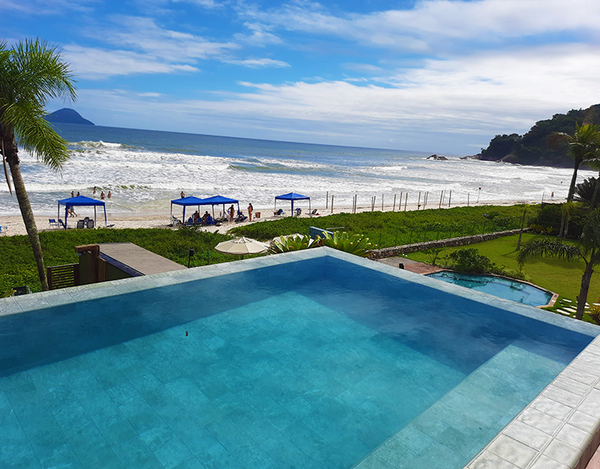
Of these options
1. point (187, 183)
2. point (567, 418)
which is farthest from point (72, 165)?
point (567, 418)

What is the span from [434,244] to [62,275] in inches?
534

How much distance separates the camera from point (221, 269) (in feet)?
23.8

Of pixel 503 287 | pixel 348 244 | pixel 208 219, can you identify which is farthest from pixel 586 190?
pixel 208 219

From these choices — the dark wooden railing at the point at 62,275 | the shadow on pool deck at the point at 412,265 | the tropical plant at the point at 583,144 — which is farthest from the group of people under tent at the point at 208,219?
the tropical plant at the point at 583,144

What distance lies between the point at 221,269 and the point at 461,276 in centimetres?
925

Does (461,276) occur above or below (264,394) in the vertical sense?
below

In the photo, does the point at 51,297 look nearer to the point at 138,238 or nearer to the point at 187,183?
the point at 138,238

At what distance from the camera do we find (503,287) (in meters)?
12.4

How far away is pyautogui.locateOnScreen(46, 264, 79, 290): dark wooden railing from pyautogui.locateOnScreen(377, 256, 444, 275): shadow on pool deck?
9148 millimetres

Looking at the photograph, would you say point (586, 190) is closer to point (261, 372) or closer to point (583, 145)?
point (583, 145)

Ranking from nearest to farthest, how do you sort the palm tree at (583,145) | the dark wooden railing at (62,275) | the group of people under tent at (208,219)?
the dark wooden railing at (62,275) < the group of people under tent at (208,219) < the palm tree at (583,145)

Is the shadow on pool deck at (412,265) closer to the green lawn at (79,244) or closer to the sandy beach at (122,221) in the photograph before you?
the green lawn at (79,244)

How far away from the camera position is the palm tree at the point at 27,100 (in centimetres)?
717

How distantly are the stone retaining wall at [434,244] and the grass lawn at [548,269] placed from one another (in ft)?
1.17
